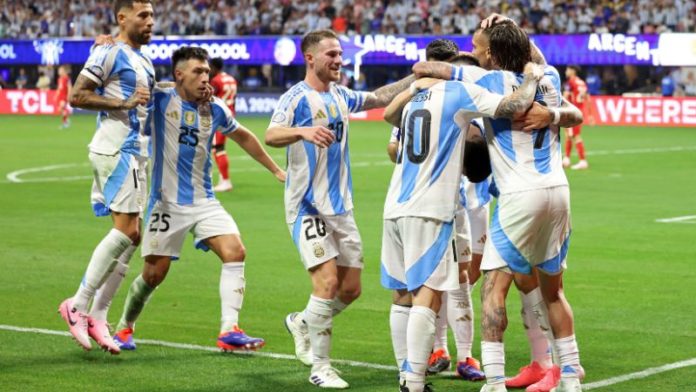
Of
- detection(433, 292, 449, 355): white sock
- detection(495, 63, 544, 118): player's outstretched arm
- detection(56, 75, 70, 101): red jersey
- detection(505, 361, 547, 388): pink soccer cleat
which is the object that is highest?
Result: detection(495, 63, 544, 118): player's outstretched arm

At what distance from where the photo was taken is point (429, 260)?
288 inches

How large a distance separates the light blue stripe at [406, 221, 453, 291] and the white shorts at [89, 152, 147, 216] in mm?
2699

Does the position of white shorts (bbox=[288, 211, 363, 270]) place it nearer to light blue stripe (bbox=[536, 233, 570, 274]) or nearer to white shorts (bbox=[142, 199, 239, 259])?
white shorts (bbox=[142, 199, 239, 259])

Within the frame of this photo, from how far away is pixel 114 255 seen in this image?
9.12 meters

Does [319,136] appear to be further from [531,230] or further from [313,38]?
[531,230]

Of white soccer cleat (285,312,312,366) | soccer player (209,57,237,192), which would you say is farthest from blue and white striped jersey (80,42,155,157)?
soccer player (209,57,237,192)

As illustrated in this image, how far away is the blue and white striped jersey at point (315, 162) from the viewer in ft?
27.2

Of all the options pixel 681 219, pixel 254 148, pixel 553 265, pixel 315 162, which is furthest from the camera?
pixel 681 219

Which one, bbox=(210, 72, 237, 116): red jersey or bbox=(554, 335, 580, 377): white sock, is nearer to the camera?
bbox=(554, 335, 580, 377): white sock

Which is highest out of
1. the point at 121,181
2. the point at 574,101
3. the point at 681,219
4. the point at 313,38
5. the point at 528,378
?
the point at 313,38

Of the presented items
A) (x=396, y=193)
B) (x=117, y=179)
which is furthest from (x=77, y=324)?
(x=396, y=193)

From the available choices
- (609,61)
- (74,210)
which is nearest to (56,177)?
(74,210)

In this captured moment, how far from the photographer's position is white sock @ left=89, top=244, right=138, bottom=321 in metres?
9.23

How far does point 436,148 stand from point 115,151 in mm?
2967
